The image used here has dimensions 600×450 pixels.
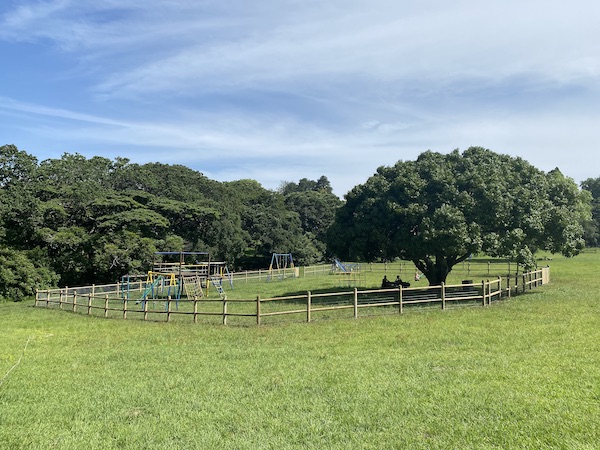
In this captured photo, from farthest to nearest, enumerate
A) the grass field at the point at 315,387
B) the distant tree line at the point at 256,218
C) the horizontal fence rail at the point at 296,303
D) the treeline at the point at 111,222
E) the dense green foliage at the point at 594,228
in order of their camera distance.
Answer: the dense green foliage at the point at 594,228 < the treeline at the point at 111,222 < the distant tree line at the point at 256,218 < the horizontal fence rail at the point at 296,303 < the grass field at the point at 315,387

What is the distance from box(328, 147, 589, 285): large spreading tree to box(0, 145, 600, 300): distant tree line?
2.3 inches

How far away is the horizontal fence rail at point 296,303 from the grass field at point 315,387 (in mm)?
1942

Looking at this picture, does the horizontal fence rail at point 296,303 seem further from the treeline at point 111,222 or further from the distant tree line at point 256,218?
the treeline at point 111,222

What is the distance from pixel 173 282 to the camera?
28.5 meters

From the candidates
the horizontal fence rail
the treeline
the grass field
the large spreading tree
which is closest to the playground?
the horizontal fence rail

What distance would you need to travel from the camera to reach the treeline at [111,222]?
32250 mm

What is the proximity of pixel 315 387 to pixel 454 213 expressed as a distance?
13.9 m

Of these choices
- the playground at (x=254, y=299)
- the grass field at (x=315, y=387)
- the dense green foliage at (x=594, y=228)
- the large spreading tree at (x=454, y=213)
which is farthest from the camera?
the dense green foliage at (x=594, y=228)

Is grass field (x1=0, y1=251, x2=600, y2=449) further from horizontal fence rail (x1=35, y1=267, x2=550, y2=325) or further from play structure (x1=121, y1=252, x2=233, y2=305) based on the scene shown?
play structure (x1=121, y1=252, x2=233, y2=305)

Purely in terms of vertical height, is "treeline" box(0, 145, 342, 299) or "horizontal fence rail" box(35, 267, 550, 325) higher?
"treeline" box(0, 145, 342, 299)

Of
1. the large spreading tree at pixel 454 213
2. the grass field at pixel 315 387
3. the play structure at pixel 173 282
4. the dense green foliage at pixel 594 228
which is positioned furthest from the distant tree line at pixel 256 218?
the dense green foliage at pixel 594 228

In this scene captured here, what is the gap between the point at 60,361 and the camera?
1087 cm

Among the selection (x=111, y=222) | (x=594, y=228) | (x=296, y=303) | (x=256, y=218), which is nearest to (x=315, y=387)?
(x=296, y=303)

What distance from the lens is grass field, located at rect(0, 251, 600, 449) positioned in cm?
600
